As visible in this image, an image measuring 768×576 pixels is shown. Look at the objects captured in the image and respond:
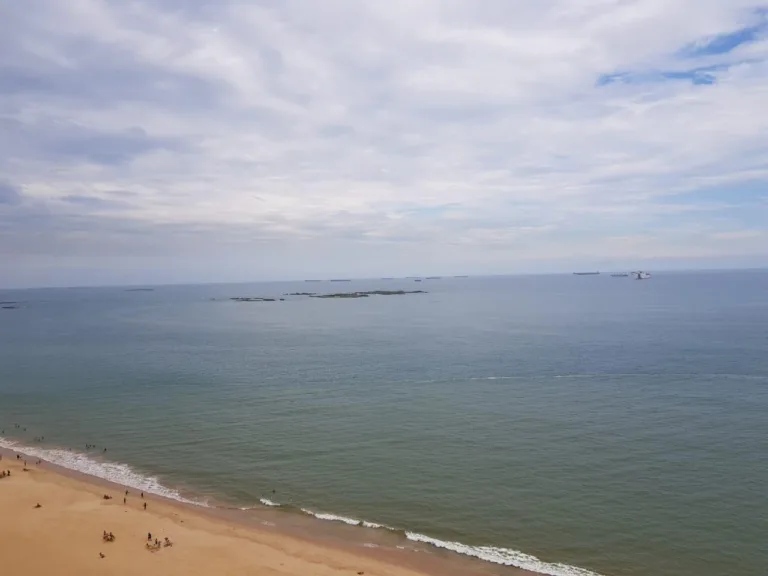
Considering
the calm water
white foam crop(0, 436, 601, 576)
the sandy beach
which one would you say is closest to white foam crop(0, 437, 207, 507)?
white foam crop(0, 436, 601, 576)

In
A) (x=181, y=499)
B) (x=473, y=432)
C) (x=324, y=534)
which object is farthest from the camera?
(x=473, y=432)

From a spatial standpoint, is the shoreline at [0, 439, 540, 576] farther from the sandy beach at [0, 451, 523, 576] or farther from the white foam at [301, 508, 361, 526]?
the white foam at [301, 508, 361, 526]

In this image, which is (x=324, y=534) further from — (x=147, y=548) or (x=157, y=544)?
(x=147, y=548)

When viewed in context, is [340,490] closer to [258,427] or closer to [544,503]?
[544,503]

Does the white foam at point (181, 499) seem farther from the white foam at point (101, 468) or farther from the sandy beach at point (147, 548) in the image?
the sandy beach at point (147, 548)

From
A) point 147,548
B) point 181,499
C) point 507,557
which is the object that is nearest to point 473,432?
point 507,557

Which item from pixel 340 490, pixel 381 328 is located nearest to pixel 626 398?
pixel 340 490
